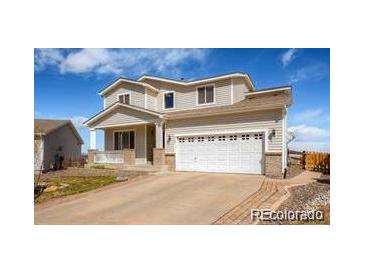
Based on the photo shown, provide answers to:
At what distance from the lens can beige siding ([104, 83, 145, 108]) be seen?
1800cm

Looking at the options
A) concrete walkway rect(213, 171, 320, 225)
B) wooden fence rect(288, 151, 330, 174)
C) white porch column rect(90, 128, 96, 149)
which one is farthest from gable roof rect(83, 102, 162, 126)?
wooden fence rect(288, 151, 330, 174)

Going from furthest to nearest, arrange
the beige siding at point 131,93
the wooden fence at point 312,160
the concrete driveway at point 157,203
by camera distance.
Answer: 1. the beige siding at point 131,93
2. the wooden fence at point 312,160
3. the concrete driveway at point 157,203

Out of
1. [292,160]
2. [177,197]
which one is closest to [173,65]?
[177,197]

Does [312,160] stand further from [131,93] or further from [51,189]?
[51,189]

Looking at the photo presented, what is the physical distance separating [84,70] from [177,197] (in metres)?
4.91

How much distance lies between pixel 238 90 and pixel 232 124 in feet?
9.23

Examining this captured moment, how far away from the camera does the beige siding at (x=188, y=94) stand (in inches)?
618

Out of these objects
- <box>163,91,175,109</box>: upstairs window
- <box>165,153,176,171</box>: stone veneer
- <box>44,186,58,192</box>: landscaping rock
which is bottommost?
<box>44,186,58,192</box>: landscaping rock

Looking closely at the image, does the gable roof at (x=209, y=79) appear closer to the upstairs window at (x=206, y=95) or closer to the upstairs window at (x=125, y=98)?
the upstairs window at (x=206, y=95)

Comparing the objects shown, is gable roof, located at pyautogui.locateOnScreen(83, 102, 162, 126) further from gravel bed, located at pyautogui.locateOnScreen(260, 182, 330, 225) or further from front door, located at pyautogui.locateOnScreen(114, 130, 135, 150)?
gravel bed, located at pyautogui.locateOnScreen(260, 182, 330, 225)

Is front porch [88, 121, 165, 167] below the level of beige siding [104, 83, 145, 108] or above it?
below

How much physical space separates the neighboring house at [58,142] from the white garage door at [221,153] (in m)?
8.87

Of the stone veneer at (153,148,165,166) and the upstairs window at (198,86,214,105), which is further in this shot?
the upstairs window at (198,86,214,105)

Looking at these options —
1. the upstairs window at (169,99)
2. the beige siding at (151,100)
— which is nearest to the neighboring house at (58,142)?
the beige siding at (151,100)
